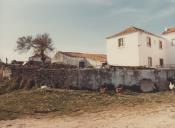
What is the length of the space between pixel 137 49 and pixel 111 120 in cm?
2449

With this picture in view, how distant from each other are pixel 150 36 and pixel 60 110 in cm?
2529

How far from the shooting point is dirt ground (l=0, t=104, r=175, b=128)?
1964 cm

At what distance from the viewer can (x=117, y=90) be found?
34.0m

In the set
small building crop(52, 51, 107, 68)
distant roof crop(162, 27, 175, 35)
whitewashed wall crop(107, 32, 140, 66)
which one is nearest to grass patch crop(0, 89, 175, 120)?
whitewashed wall crop(107, 32, 140, 66)

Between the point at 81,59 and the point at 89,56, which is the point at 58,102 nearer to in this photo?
the point at 81,59

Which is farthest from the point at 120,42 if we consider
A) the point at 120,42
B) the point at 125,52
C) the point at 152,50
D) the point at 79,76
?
the point at 79,76

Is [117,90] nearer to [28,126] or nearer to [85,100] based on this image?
[85,100]

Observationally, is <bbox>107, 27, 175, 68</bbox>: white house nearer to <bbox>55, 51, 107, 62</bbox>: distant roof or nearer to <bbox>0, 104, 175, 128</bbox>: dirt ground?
<bbox>55, 51, 107, 62</bbox>: distant roof

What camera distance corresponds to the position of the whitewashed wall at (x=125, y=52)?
4475cm

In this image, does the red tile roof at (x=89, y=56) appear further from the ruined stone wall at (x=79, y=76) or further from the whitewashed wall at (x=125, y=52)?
the ruined stone wall at (x=79, y=76)

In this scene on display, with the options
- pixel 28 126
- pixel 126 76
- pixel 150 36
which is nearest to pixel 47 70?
pixel 126 76

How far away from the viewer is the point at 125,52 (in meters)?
45.9

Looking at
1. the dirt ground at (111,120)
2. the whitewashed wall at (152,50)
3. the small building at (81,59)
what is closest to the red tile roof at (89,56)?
the small building at (81,59)

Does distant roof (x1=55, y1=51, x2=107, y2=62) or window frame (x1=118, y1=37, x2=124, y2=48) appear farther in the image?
distant roof (x1=55, y1=51, x2=107, y2=62)
